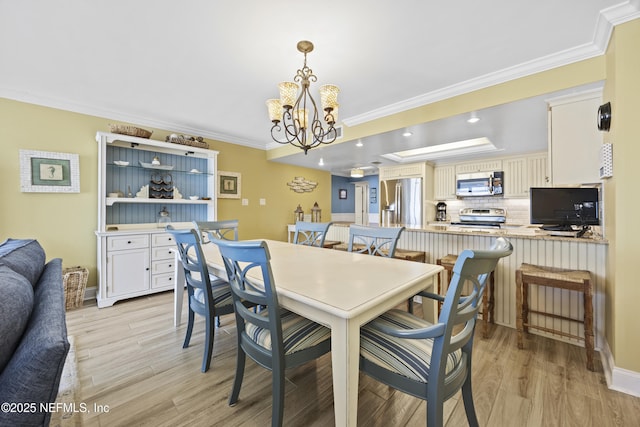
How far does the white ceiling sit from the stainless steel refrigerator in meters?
2.16

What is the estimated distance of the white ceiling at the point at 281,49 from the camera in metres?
1.62

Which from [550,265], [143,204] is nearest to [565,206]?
[550,265]

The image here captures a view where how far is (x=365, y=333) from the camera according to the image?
1.26 metres

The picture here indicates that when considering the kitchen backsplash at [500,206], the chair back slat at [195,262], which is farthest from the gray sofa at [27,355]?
the kitchen backsplash at [500,206]

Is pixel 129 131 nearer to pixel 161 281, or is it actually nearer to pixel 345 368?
pixel 161 281

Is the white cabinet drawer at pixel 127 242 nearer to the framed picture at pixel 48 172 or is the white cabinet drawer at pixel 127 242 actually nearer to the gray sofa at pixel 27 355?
the framed picture at pixel 48 172

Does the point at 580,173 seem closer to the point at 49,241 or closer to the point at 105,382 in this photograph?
the point at 105,382

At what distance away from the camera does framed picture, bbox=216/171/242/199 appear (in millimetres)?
4301

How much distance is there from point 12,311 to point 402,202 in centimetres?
535

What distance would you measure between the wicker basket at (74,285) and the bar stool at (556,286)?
14.1 feet

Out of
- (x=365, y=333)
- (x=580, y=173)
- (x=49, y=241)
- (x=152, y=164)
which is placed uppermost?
A: (x=152, y=164)

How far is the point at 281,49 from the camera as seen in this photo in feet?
6.56

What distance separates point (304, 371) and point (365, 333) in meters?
0.82

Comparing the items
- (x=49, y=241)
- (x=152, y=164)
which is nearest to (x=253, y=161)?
Result: (x=152, y=164)
